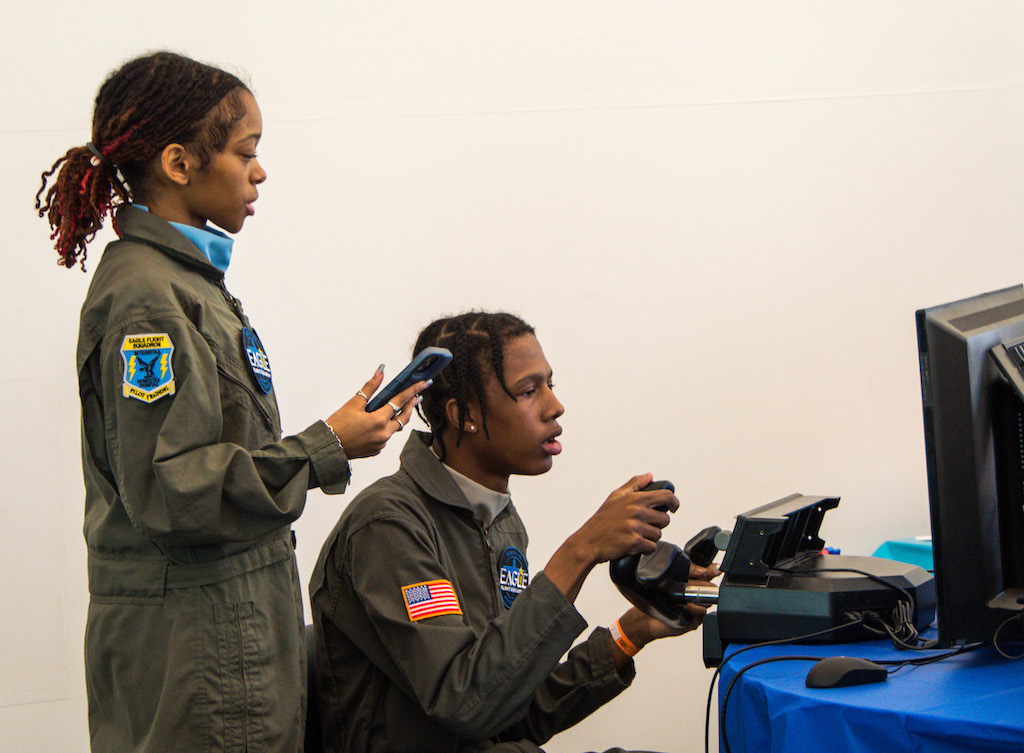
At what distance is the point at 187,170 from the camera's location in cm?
127

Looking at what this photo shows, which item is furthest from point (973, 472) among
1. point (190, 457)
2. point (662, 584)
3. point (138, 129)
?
point (138, 129)

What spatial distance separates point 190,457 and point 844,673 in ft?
2.47

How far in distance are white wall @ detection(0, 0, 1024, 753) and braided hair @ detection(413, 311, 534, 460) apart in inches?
33.1

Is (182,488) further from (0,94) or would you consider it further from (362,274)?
(0,94)

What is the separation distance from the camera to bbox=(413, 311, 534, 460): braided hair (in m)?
1.54

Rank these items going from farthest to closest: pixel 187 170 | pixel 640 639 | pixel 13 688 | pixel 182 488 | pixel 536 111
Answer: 1. pixel 536 111
2. pixel 13 688
3. pixel 640 639
4. pixel 187 170
5. pixel 182 488

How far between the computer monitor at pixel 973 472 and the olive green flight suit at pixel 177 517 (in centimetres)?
70

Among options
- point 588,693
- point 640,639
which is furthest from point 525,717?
point 640,639

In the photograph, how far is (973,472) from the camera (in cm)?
102

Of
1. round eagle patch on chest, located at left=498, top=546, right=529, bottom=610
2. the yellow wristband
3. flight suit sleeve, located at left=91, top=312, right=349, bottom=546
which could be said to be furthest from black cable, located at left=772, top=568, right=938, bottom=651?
flight suit sleeve, located at left=91, top=312, right=349, bottom=546

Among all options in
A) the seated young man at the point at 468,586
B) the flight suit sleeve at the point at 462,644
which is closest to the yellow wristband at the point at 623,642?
the seated young man at the point at 468,586

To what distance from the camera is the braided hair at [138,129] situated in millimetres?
1251

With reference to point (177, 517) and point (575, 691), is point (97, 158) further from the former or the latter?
point (575, 691)

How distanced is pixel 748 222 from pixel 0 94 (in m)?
1.91
